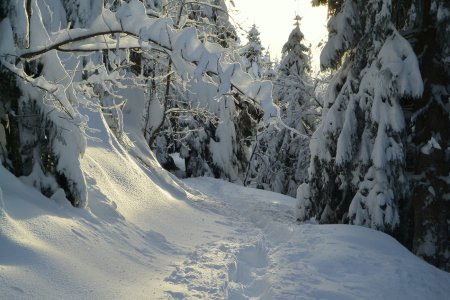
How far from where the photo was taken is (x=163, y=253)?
5.51 metres

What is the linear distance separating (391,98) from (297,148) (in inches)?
675

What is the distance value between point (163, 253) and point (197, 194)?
633cm

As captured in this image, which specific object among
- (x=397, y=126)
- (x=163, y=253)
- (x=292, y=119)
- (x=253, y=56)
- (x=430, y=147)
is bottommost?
(x=163, y=253)

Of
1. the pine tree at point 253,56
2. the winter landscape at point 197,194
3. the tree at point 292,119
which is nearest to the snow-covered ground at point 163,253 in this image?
the winter landscape at point 197,194

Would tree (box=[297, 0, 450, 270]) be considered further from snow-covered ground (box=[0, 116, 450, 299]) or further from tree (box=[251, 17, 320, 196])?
tree (box=[251, 17, 320, 196])

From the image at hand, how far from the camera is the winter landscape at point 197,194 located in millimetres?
3748

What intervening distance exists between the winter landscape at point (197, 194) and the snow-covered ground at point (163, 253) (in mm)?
25

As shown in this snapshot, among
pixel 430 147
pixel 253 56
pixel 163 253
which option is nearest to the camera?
pixel 163 253

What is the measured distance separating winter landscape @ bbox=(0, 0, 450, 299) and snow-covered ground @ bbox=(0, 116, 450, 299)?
25 mm

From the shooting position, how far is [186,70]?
362 cm

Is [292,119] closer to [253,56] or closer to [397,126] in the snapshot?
[253,56]

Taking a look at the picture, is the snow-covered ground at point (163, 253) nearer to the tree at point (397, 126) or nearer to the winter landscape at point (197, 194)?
the winter landscape at point (197, 194)

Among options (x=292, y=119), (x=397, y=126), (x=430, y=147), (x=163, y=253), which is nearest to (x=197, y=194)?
(x=397, y=126)

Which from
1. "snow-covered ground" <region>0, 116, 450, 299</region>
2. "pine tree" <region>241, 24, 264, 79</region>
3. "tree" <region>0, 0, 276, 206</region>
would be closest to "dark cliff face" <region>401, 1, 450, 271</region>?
"snow-covered ground" <region>0, 116, 450, 299</region>
